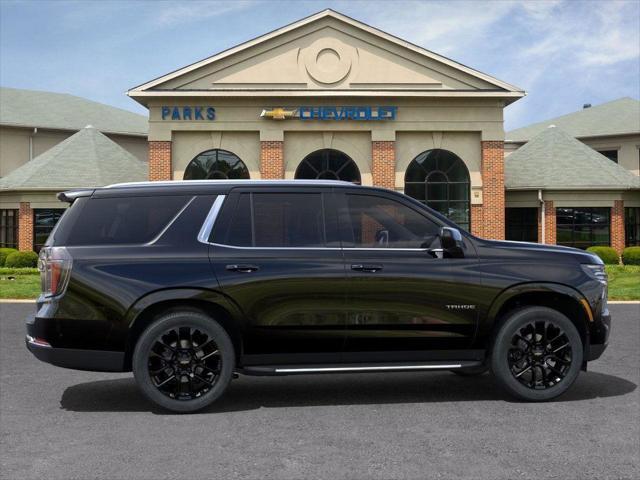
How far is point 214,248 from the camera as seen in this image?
20.4 ft

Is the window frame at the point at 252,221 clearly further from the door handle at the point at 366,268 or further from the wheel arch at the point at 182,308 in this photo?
the wheel arch at the point at 182,308

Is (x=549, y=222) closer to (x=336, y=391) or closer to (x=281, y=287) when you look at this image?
(x=336, y=391)

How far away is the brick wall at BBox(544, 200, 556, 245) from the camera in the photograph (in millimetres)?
32188

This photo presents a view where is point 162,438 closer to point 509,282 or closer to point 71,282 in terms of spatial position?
point 71,282

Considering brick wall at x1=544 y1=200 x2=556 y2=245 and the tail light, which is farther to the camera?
brick wall at x1=544 y1=200 x2=556 y2=245

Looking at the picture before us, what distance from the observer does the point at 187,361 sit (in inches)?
238

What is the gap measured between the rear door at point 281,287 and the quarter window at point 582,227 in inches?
1118

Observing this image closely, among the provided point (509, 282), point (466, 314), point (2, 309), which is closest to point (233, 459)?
point (466, 314)

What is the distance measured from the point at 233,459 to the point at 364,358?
1876 mm

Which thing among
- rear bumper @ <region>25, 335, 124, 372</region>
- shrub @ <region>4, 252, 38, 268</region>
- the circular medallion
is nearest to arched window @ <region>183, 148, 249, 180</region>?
the circular medallion

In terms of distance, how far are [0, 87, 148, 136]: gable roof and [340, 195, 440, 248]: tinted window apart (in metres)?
40.9

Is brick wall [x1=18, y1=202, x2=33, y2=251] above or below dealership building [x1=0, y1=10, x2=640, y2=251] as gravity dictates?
below

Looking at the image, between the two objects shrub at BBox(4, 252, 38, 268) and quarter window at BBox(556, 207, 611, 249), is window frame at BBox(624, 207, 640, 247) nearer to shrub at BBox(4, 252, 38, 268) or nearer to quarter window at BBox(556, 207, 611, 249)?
quarter window at BBox(556, 207, 611, 249)

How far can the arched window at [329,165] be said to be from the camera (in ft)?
95.0
